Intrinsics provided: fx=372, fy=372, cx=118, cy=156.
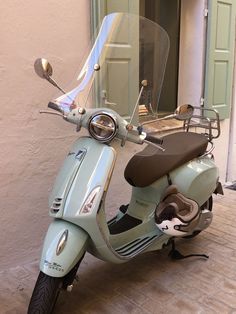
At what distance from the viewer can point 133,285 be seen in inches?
88.1

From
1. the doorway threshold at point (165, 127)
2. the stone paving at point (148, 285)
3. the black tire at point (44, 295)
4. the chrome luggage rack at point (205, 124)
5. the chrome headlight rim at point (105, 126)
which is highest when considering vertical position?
the chrome headlight rim at point (105, 126)

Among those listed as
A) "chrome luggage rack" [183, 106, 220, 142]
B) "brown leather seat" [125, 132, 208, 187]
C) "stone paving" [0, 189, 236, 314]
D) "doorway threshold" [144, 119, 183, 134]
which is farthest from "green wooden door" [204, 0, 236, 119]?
"stone paving" [0, 189, 236, 314]

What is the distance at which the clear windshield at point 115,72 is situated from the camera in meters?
2.03

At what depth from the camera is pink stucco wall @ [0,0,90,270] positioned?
2.26m

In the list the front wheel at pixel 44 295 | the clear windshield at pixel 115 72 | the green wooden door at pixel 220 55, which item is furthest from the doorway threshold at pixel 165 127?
the front wheel at pixel 44 295

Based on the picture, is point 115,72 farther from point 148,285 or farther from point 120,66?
point 148,285

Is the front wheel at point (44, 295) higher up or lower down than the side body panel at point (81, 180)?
lower down

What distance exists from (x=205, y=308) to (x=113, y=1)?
2.09m

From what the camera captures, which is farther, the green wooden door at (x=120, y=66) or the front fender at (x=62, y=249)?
the green wooden door at (x=120, y=66)

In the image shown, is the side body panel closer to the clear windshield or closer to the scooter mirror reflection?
the clear windshield

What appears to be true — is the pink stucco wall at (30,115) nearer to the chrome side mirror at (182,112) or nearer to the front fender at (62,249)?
the front fender at (62,249)

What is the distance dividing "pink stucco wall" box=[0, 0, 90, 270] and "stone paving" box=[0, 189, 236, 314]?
292 millimetres

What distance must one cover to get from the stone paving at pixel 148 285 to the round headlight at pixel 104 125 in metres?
0.93

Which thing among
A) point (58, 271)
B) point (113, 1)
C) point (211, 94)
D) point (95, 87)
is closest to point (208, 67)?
point (211, 94)
